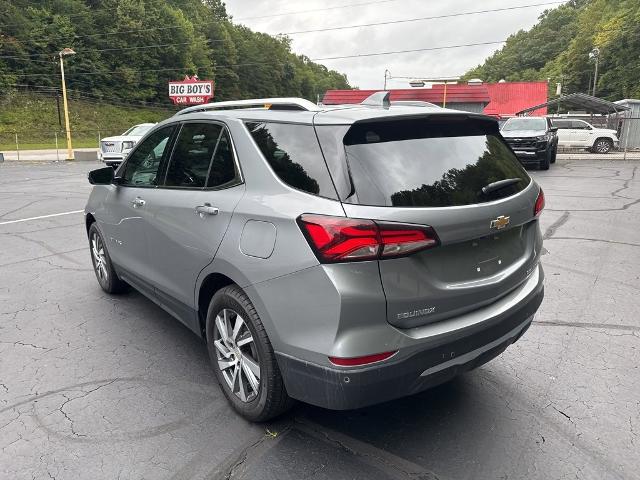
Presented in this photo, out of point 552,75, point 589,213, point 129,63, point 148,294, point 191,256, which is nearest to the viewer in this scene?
point 191,256

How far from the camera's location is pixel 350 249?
7.20 ft

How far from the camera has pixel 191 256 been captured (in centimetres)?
311

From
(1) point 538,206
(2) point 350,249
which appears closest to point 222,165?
(2) point 350,249

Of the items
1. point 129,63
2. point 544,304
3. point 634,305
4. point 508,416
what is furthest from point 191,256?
point 129,63

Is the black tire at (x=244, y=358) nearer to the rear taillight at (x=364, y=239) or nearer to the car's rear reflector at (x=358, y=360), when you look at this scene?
the car's rear reflector at (x=358, y=360)

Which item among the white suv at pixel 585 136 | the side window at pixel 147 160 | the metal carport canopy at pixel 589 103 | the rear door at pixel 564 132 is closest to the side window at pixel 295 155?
the side window at pixel 147 160

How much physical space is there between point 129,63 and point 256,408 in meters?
70.0

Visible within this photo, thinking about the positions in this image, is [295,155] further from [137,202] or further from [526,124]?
[526,124]

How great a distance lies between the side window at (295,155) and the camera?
241 cm

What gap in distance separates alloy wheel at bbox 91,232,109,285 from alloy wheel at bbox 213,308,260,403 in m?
2.44

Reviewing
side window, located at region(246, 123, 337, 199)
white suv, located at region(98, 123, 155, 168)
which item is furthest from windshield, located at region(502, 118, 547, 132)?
side window, located at region(246, 123, 337, 199)

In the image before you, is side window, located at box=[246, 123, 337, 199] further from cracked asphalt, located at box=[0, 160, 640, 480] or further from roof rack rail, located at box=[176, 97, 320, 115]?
cracked asphalt, located at box=[0, 160, 640, 480]

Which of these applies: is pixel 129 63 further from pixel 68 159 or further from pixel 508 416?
pixel 508 416

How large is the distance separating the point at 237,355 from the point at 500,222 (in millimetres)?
1616
